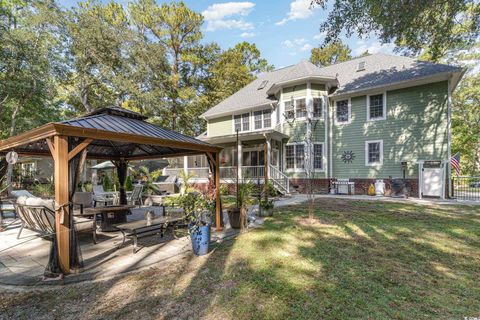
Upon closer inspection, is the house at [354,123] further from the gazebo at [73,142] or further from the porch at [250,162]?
the gazebo at [73,142]

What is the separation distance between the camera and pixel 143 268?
4281 mm

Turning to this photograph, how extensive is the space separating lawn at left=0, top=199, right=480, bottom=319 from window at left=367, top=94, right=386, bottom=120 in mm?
9629

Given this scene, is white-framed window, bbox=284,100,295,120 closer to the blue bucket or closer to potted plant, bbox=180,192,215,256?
potted plant, bbox=180,192,215,256

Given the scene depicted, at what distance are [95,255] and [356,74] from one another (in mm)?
17468

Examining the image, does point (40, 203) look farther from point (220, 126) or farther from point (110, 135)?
point (220, 126)

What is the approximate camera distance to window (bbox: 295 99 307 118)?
50.2 ft

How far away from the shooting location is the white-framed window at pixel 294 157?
15492 mm

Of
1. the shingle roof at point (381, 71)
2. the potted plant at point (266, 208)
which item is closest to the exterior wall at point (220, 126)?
the shingle roof at point (381, 71)

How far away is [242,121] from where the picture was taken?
18656 millimetres

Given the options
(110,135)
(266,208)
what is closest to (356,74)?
(266,208)

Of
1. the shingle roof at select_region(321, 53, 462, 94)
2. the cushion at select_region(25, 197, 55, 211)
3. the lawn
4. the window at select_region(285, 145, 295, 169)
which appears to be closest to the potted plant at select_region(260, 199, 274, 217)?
the lawn

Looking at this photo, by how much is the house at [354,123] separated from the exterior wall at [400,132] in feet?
0.14

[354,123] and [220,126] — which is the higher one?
[220,126]

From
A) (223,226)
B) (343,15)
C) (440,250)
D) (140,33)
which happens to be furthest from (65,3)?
(440,250)
